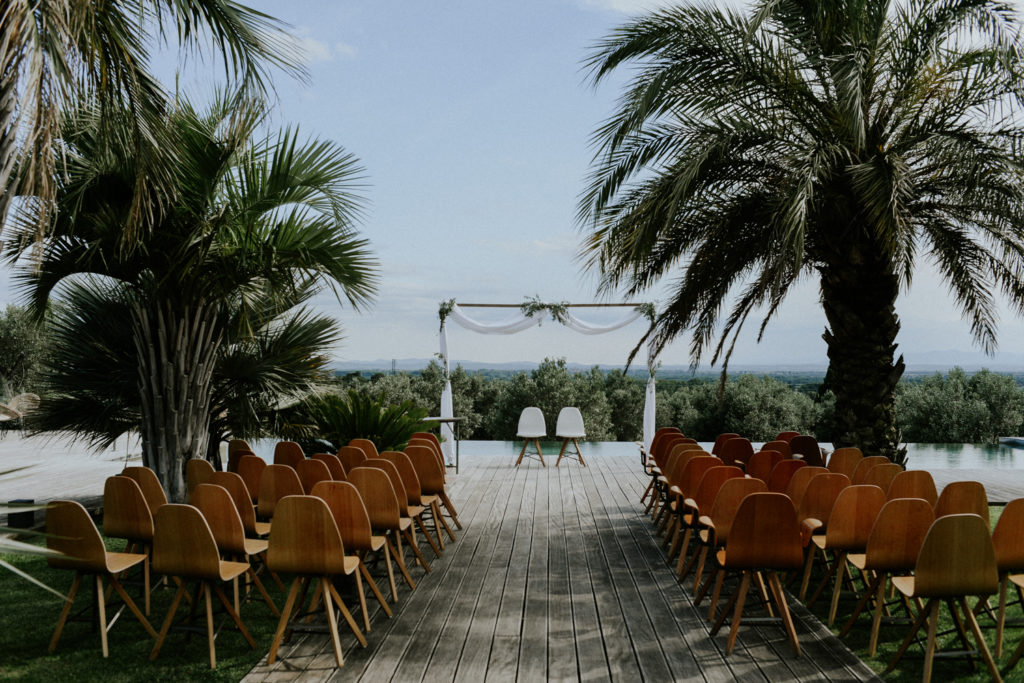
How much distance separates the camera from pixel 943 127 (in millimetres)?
6281

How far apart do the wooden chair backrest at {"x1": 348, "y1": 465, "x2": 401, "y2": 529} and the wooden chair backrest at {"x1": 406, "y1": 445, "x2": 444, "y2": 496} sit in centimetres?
139

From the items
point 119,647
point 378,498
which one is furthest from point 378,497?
point 119,647

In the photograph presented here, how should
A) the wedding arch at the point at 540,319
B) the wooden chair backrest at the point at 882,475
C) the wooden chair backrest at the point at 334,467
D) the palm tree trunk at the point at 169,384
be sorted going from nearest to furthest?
the wooden chair backrest at the point at 882,475, the wooden chair backrest at the point at 334,467, the palm tree trunk at the point at 169,384, the wedding arch at the point at 540,319

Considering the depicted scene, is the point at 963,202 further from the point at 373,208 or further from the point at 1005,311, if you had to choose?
the point at 373,208

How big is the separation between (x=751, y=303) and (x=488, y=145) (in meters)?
24.5

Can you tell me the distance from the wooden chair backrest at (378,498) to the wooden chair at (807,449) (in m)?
4.35

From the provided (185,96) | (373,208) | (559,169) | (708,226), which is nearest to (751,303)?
(708,226)

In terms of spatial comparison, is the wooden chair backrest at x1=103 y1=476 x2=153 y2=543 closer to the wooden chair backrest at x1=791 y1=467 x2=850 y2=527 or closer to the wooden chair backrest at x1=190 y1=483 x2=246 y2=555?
the wooden chair backrest at x1=190 y1=483 x2=246 y2=555

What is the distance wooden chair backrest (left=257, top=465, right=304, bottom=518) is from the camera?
4.97 meters

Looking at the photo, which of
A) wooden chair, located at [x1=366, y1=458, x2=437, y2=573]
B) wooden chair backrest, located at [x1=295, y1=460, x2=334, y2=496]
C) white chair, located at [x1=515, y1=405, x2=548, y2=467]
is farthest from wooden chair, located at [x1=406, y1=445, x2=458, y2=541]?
white chair, located at [x1=515, y1=405, x2=548, y2=467]

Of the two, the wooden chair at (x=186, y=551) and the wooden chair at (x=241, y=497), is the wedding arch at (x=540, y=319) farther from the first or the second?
the wooden chair at (x=186, y=551)

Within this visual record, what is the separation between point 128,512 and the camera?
4258 millimetres

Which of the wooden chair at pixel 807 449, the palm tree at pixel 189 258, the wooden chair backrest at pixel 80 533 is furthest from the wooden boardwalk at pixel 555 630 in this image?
the palm tree at pixel 189 258

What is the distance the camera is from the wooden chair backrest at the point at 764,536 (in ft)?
12.8
